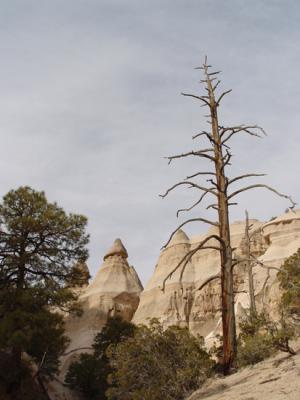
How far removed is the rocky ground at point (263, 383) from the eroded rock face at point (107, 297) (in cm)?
4274

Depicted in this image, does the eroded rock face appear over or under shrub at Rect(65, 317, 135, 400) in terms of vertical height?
over

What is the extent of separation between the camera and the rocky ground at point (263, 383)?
761cm

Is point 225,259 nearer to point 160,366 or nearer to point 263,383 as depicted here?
point 263,383

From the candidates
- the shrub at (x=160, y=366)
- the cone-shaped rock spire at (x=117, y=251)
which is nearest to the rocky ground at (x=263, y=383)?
the shrub at (x=160, y=366)

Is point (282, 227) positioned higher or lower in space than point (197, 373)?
higher

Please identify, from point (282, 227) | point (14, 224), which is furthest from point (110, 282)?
point (14, 224)

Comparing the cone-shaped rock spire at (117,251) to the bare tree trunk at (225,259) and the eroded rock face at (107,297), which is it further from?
the bare tree trunk at (225,259)

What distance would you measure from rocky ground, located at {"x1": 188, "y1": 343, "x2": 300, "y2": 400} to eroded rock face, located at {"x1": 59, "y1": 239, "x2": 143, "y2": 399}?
140 ft

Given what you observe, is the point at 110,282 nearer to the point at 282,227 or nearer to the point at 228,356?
the point at 282,227

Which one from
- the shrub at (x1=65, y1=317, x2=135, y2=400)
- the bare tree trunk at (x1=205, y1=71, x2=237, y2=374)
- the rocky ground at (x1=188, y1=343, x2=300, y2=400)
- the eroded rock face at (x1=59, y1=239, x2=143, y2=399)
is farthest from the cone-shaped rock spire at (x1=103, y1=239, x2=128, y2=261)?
the rocky ground at (x1=188, y1=343, x2=300, y2=400)

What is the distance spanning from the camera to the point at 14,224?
23.7 m

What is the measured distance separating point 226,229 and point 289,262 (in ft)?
63.1

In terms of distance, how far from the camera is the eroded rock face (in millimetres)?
54906

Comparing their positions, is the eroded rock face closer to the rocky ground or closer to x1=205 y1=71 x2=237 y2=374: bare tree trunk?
x1=205 y1=71 x2=237 y2=374: bare tree trunk
